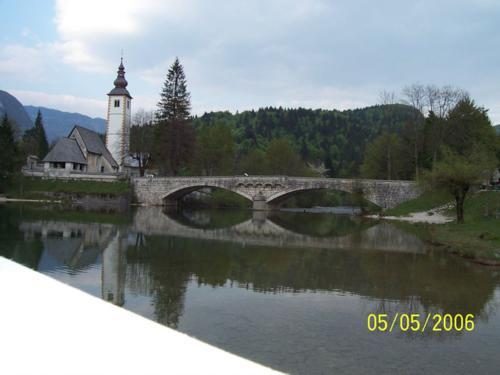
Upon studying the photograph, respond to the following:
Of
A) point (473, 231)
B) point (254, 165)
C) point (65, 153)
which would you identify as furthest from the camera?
point (254, 165)

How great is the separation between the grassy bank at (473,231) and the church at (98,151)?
41335 mm

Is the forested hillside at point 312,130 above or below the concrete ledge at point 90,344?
above

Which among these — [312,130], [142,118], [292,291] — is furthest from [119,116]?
[312,130]

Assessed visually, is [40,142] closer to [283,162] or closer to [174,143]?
[174,143]

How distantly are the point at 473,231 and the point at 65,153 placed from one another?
53.6m

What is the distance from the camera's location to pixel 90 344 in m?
6.31

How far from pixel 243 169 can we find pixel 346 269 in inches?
2447

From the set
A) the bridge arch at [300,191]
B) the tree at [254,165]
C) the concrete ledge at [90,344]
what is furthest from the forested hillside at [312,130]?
the concrete ledge at [90,344]

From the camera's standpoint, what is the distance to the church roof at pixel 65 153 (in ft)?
204

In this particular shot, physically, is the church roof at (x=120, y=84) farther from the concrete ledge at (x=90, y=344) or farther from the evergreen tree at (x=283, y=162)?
the concrete ledge at (x=90, y=344)

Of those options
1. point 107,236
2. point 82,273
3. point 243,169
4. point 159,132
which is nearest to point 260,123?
point 243,169

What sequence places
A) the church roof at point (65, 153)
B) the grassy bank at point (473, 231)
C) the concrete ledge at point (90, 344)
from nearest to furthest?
the concrete ledge at point (90, 344) → the grassy bank at point (473, 231) → the church roof at point (65, 153)

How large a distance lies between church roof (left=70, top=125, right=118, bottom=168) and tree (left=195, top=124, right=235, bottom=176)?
13634 mm
